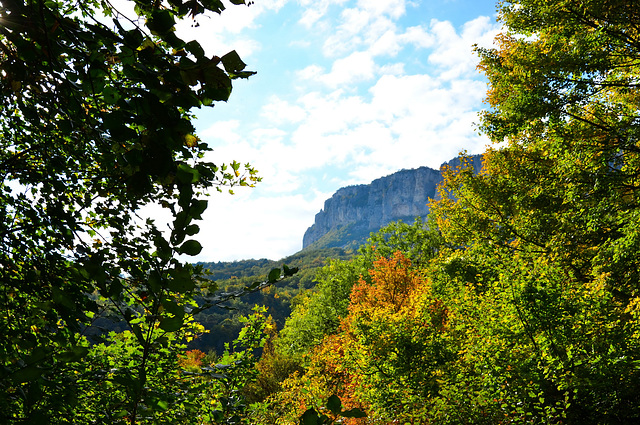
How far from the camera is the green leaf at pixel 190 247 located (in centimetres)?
98

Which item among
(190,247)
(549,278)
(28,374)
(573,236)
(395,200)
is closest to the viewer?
(28,374)

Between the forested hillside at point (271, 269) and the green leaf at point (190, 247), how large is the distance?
0.08ft

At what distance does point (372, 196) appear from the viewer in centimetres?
19700

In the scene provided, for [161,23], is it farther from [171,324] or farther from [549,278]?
[549,278]

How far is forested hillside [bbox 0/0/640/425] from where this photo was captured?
3.26 ft

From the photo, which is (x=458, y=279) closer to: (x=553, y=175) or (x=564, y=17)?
(x=553, y=175)

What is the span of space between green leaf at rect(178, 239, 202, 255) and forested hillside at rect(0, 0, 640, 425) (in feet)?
0.08

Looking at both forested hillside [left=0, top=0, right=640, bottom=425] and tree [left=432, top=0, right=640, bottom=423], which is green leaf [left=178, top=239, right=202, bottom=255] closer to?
forested hillside [left=0, top=0, right=640, bottom=425]

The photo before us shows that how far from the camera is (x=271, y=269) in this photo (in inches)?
45.9

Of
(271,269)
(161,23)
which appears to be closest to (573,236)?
(271,269)

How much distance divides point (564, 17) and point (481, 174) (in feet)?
17.3

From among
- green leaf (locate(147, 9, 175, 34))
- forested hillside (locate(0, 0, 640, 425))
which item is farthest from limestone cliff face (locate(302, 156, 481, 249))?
green leaf (locate(147, 9, 175, 34))

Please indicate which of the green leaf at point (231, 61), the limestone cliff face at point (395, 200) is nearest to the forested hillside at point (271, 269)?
the green leaf at point (231, 61)

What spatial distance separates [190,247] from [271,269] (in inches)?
11.7
